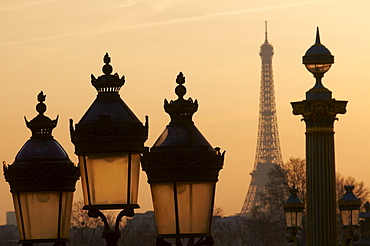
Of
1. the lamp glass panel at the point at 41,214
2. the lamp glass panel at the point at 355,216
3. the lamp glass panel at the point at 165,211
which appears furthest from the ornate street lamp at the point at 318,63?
the lamp glass panel at the point at 165,211

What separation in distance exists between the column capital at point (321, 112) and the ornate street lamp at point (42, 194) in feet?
64.9

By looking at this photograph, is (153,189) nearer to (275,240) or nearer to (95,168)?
(95,168)

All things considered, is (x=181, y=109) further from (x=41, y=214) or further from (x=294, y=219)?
(x=294, y=219)

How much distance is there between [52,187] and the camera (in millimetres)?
13195

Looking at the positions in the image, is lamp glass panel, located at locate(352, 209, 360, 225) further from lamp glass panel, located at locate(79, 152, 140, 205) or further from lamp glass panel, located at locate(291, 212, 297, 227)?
lamp glass panel, located at locate(79, 152, 140, 205)

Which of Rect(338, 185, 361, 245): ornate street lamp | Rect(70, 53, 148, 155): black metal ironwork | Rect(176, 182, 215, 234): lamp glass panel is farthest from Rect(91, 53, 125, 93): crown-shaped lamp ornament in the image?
Rect(338, 185, 361, 245): ornate street lamp

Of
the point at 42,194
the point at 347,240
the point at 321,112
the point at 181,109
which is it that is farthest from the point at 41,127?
the point at 347,240

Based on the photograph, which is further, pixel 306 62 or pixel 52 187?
pixel 306 62

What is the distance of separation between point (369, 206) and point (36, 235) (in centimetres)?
2663

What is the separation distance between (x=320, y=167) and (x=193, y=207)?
21.0 metres

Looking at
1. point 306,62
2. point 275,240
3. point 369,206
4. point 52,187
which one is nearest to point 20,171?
point 52,187

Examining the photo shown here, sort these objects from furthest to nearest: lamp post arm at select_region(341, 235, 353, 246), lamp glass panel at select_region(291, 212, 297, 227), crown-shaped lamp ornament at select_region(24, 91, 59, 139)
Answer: lamp glass panel at select_region(291, 212, 297, 227) < lamp post arm at select_region(341, 235, 353, 246) < crown-shaped lamp ornament at select_region(24, 91, 59, 139)

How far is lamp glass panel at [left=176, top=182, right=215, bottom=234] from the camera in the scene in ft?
39.5

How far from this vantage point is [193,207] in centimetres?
1207
